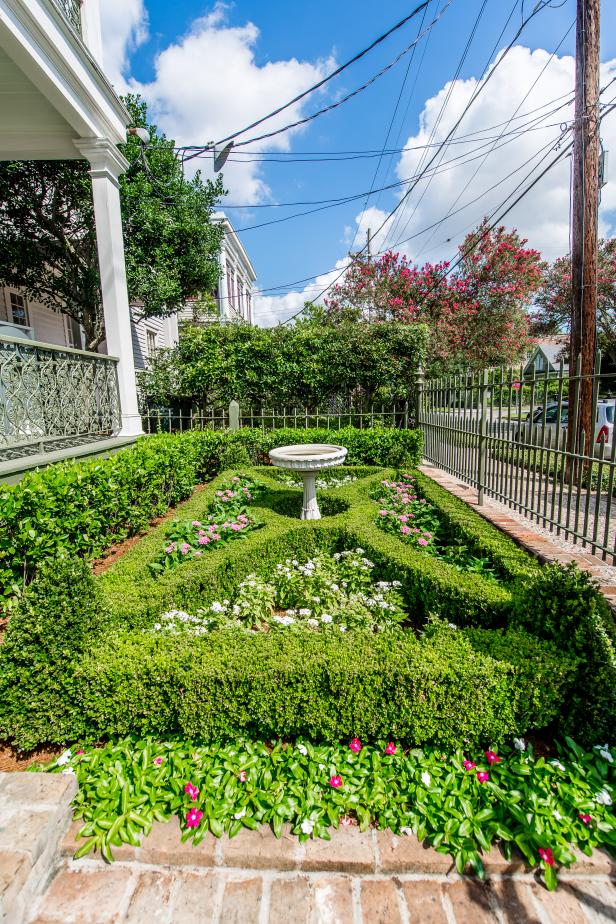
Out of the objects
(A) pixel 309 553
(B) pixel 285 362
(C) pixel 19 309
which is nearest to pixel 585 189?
(B) pixel 285 362

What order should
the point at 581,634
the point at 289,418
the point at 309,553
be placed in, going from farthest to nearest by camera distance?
the point at 289,418, the point at 309,553, the point at 581,634

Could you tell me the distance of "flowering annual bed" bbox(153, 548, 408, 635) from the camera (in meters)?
2.96

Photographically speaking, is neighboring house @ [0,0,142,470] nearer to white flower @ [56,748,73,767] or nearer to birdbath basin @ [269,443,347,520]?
birdbath basin @ [269,443,347,520]

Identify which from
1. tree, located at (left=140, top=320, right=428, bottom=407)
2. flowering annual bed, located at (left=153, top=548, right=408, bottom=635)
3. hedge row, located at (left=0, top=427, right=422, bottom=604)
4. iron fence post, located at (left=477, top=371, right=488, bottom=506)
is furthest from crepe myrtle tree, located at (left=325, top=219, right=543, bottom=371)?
flowering annual bed, located at (left=153, top=548, right=408, bottom=635)

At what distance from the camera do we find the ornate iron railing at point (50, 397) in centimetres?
436

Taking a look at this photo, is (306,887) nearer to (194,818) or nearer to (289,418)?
(194,818)

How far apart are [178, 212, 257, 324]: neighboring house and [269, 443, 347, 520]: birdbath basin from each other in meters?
11.6

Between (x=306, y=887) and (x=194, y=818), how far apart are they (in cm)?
52

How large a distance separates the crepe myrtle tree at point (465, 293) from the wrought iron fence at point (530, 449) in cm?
1162

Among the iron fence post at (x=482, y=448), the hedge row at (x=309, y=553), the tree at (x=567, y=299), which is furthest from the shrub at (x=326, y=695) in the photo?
the tree at (x=567, y=299)

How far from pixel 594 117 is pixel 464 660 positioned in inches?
300

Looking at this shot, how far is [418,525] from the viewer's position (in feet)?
16.4

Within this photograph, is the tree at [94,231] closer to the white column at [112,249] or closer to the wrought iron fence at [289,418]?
the wrought iron fence at [289,418]

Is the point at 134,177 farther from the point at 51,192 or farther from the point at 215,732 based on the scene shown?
the point at 215,732
